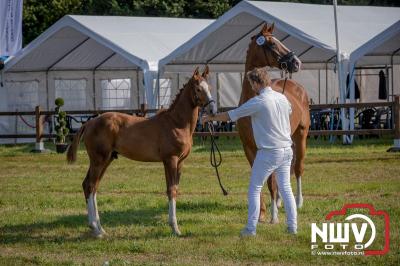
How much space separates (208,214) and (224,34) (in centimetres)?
1432

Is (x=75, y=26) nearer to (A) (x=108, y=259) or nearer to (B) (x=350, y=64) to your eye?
(B) (x=350, y=64)

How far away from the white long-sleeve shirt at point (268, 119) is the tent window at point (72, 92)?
20.4 meters

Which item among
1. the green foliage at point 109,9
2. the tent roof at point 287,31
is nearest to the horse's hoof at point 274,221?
the tent roof at point 287,31

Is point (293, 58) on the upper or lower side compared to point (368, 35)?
lower

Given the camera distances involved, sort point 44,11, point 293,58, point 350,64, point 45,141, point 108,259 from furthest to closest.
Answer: point 44,11, point 45,141, point 350,64, point 293,58, point 108,259

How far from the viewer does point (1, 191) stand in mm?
14789

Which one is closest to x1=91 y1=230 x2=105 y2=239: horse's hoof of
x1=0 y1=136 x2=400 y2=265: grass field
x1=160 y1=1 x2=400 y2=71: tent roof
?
x1=0 y1=136 x2=400 y2=265: grass field

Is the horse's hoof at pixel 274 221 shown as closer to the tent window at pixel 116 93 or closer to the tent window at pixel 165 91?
the tent window at pixel 165 91

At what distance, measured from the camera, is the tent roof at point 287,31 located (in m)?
22.5

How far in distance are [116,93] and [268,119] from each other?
68.0ft

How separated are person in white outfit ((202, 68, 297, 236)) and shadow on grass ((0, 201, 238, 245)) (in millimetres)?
1386

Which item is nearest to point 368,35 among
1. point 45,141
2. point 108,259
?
point 45,141

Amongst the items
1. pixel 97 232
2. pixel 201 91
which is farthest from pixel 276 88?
pixel 97 232

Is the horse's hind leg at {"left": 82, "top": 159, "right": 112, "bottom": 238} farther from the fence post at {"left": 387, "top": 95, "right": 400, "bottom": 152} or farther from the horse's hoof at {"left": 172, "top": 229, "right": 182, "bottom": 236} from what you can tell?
the fence post at {"left": 387, "top": 95, "right": 400, "bottom": 152}
